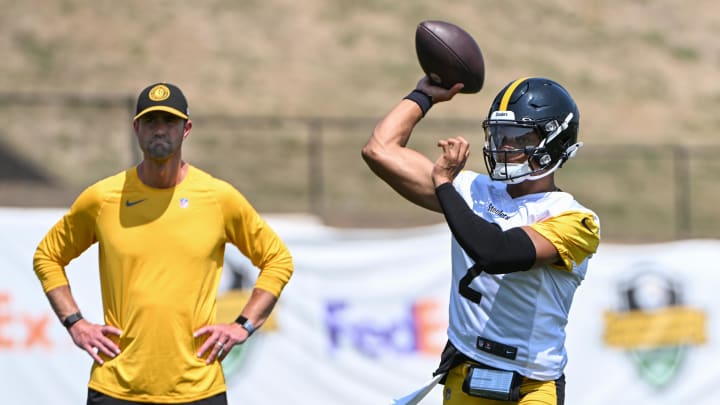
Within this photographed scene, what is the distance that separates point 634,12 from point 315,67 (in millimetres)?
9753

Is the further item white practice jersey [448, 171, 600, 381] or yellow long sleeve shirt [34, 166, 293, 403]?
yellow long sleeve shirt [34, 166, 293, 403]

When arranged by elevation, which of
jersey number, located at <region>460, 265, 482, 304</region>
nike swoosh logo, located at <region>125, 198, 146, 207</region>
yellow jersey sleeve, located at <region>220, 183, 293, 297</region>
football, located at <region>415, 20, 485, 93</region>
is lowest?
jersey number, located at <region>460, 265, 482, 304</region>

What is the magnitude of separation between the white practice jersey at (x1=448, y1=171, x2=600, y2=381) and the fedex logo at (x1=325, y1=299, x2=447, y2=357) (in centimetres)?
502

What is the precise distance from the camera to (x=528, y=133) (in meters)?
4.07

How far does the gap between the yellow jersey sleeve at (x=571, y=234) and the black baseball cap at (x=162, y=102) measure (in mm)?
1634

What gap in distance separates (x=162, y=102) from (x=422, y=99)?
1.10 metres

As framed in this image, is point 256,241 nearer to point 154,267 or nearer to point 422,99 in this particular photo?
point 154,267

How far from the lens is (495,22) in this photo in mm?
28391

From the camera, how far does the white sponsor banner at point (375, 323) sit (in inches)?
337

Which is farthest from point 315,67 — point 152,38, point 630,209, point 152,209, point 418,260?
point 152,209

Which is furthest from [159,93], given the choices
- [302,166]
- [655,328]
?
[302,166]

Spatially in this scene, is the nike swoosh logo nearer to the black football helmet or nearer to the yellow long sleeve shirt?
the yellow long sleeve shirt

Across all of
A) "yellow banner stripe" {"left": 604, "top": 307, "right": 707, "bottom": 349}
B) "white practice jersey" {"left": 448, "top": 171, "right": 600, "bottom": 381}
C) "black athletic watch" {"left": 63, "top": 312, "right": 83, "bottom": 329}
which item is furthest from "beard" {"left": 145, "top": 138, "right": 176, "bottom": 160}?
"yellow banner stripe" {"left": 604, "top": 307, "right": 707, "bottom": 349}

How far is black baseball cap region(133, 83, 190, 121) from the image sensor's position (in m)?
4.62
